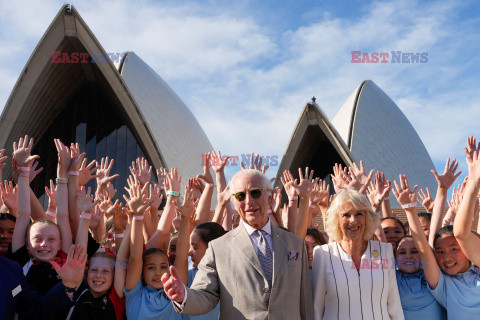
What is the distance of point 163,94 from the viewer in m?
20.3

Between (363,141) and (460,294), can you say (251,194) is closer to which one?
(460,294)

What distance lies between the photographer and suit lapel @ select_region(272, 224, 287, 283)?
7.11ft

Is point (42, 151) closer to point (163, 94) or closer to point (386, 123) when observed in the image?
point (163, 94)

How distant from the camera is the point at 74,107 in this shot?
15.8m

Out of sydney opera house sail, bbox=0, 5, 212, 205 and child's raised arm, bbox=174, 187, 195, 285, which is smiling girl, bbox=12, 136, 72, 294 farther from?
sydney opera house sail, bbox=0, 5, 212, 205

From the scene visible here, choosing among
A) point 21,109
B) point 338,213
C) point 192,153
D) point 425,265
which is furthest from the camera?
point 192,153

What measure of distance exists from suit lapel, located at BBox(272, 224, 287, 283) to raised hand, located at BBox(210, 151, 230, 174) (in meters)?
1.63

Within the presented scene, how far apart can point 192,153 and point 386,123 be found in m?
9.30

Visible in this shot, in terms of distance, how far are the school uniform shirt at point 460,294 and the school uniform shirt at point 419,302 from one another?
0.07 meters

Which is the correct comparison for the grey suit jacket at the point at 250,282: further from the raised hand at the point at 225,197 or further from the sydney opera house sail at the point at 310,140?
the sydney opera house sail at the point at 310,140

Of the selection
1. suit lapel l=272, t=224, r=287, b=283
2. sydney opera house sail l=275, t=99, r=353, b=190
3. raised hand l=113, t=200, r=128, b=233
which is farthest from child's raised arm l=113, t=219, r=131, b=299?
sydney opera house sail l=275, t=99, r=353, b=190

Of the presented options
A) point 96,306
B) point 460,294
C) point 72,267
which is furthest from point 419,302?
point 72,267

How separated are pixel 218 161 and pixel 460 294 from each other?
209cm

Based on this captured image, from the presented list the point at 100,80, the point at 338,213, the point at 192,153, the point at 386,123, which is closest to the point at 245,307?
the point at 338,213
